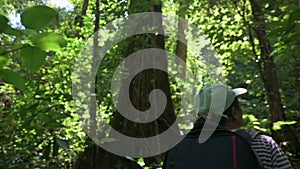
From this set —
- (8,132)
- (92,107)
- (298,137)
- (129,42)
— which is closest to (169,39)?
(298,137)

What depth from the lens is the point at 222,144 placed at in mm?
1522

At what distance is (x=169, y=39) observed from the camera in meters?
9.95

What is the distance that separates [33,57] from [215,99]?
107 centimetres

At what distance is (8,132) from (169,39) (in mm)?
7799

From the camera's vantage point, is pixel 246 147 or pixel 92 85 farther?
pixel 92 85

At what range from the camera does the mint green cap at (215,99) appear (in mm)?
1708

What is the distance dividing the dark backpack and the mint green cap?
141mm

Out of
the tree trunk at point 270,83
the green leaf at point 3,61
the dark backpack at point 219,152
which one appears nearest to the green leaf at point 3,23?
the green leaf at point 3,61

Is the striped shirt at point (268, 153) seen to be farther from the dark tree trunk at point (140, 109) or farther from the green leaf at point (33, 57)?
the dark tree trunk at point (140, 109)

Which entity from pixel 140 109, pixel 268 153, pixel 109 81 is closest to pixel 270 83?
pixel 140 109

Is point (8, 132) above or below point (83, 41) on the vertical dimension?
below

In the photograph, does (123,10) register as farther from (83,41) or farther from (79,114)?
(79,114)

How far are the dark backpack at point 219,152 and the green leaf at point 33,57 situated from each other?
3.06ft

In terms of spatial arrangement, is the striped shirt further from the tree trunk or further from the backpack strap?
the tree trunk
